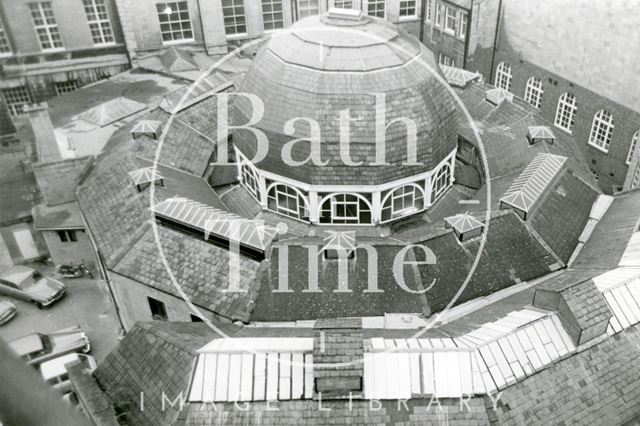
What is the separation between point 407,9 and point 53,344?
49.5 meters

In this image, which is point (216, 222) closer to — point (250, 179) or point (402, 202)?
point (250, 179)

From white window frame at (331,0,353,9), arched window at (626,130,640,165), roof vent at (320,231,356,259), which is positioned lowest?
arched window at (626,130,640,165)

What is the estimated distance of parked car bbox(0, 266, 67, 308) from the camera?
41375 millimetres

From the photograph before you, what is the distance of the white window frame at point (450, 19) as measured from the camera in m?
58.2

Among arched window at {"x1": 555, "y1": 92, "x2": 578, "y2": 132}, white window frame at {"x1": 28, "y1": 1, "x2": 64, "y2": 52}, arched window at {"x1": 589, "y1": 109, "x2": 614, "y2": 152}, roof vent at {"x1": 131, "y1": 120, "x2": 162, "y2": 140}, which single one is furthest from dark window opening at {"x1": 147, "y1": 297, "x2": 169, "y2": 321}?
arched window at {"x1": 555, "y1": 92, "x2": 578, "y2": 132}

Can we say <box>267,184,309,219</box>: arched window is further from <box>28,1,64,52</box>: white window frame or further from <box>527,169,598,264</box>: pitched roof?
<box>28,1,64,52</box>: white window frame

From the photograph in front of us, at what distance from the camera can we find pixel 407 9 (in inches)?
2502

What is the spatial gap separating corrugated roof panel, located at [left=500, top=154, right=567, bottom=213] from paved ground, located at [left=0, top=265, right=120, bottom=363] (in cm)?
2815


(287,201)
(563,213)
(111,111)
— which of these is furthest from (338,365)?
(111,111)

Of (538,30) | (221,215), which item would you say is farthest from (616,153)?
(221,215)

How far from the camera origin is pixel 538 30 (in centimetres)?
5103

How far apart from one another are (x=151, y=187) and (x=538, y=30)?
37.1 m

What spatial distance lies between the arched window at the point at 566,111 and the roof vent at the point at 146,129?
35350mm

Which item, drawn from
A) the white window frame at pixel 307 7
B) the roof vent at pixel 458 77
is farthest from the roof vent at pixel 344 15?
the white window frame at pixel 307 7
